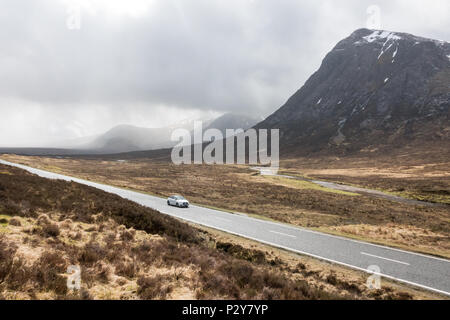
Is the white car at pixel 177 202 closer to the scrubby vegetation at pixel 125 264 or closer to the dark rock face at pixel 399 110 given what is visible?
the scrubby vegetation at pixel 125 264

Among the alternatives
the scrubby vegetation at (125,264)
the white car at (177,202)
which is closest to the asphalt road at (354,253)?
the scrubby vegetation at (125,264)

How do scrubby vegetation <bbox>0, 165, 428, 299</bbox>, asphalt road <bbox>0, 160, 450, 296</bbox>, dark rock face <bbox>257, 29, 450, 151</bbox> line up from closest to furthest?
scrubby vegetation <bbox>0, 165, 428, 299</bbox> → asphalt road <bbox>0, 160, 450, 296</bbox> → dark rock face <bbox>257, 29, 450, 151</bbox>

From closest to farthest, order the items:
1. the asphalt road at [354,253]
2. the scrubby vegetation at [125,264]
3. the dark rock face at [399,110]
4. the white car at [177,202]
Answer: the scrubby vegetation at [125,264] < the asphalt road at [354,253] < the white car at [177,202] < the dark rock face at [399,110]

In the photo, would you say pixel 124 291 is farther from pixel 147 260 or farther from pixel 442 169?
pixel 442 169

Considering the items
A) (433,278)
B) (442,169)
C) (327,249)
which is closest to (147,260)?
(327,249)

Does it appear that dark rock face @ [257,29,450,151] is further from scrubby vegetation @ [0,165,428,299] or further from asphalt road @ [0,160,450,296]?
scrubby vegetation @ [0,165,428,299]

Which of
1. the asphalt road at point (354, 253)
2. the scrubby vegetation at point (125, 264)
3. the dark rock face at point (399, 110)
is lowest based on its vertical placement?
the asphalt road at point (354, 253)

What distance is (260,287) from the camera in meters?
8.38

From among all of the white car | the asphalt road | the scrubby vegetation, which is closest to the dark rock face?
the white car

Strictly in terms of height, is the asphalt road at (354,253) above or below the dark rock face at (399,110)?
below

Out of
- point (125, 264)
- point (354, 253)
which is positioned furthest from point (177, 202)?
point (125, 264)

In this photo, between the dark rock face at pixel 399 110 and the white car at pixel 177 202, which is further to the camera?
the dark rock face at pixel 399 110

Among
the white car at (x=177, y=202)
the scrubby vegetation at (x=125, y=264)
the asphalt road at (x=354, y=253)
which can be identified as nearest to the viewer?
the scrubby vegetation at (x=125, y=264)
